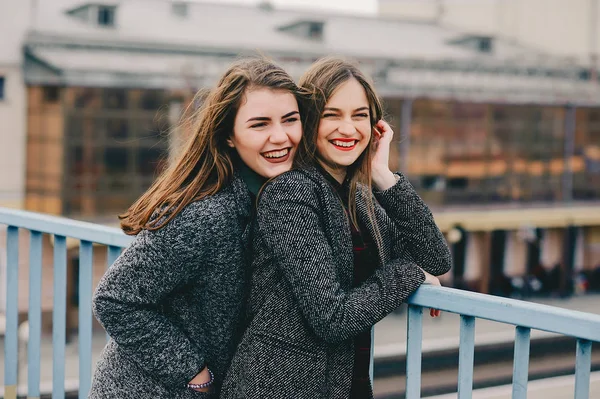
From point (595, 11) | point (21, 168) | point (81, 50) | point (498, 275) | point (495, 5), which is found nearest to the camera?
point (21, 168)

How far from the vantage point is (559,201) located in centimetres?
2919

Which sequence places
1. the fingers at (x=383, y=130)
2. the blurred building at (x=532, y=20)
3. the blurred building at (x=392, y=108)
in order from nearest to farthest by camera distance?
the fingers at (x=383, y=130) < the blurred building at (x=392, y=108) < the blurred building at (x=532, y=20)

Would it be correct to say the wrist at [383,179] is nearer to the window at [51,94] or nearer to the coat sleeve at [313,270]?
the coat sleeve at [313,270]

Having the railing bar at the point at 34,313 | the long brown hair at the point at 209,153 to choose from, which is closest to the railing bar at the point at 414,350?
the long brown hair at the point at 209,153

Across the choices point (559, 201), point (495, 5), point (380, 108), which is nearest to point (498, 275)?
point (559, 201)

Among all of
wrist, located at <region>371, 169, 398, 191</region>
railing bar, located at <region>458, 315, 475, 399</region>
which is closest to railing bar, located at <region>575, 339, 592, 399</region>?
railing bar, located at <region>458, 315, 475, 399</region>

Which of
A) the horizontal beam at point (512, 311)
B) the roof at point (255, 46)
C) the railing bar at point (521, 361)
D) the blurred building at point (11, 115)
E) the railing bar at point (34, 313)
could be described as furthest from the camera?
the roof at point (255, 46)

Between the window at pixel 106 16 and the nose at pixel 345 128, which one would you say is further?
the window at pixel 106 16

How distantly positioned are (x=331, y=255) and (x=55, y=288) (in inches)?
49.0

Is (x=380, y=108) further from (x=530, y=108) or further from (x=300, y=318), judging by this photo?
(x=530, y=108)

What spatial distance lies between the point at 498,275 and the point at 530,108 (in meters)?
5.77

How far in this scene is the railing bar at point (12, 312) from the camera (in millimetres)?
2965

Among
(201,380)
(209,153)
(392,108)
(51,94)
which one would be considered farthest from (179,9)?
(201,380)

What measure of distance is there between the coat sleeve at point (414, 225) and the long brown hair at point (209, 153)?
14.1 inches
